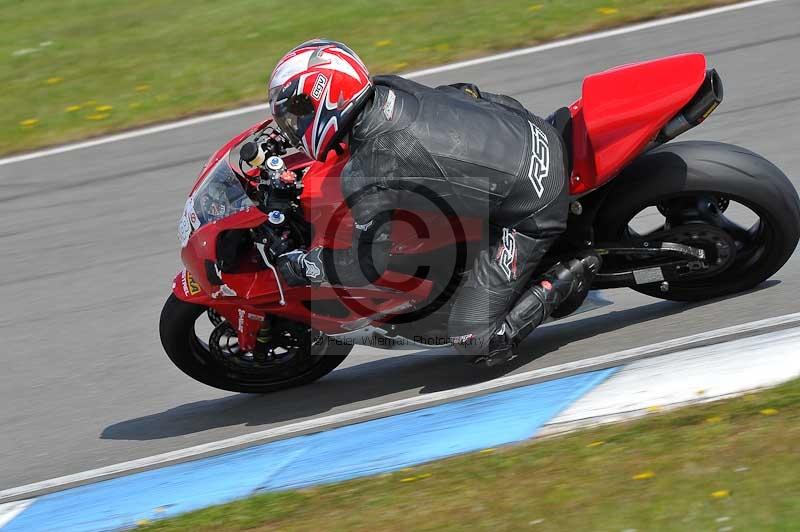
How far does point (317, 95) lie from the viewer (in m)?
4.71

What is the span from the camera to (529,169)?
4.98m

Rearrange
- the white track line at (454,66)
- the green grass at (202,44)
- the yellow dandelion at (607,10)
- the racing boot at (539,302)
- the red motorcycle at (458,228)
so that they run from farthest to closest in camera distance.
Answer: the yellow dandelion at (607,10) < the green grass at (202,44) < the white track line at (454,66) < the racing boot at (539,302) < the red motorcycle at (458,228)

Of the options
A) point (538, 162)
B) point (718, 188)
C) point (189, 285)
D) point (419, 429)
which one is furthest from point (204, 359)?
point (718, 188)

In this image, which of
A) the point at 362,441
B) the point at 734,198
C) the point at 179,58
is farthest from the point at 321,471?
Answer: the point at 179,58

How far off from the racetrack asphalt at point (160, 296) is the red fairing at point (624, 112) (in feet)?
3.02

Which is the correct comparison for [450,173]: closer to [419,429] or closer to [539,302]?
[539,302]

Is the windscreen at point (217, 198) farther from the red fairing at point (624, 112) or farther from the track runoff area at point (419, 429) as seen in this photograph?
the red fairing at point (624, 112)

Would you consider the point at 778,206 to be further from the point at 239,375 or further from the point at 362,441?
the point at 239,375

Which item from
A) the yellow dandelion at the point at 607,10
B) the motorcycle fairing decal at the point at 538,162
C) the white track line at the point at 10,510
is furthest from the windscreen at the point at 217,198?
the yellow dandelion at the point at 607,10

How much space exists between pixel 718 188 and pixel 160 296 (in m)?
3.44

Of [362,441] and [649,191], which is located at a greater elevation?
[649,191]

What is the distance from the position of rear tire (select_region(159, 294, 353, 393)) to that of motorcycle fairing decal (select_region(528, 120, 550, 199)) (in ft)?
4.14

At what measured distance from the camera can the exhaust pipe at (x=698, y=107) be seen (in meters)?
5.07

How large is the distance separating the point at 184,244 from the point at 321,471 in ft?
4.12
